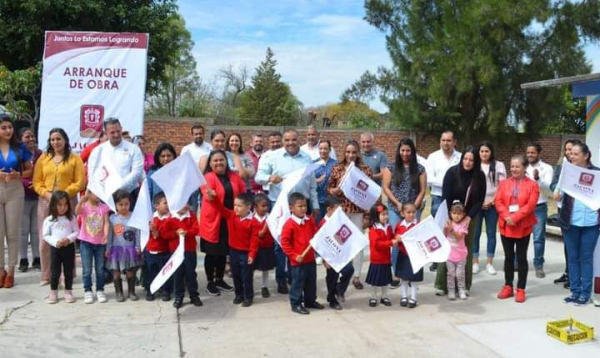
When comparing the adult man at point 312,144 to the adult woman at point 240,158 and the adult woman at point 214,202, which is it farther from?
the adult woman at point 214,202

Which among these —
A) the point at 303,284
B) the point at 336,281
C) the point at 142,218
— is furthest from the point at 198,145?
the point at 336,281

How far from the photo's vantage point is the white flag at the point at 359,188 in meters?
5.77

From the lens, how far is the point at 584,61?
2111 cm

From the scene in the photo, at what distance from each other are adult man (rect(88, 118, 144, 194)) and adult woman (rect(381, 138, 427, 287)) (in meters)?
2.83

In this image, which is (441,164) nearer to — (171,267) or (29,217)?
(171,267)

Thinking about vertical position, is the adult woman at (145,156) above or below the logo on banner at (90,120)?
below

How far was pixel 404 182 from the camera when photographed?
19.9ft

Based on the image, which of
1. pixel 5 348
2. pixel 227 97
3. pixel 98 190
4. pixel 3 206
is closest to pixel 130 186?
pixel 98 190

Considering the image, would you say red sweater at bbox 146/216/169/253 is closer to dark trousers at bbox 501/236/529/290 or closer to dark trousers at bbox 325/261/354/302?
dark trousers at bbox 325/261/354/302

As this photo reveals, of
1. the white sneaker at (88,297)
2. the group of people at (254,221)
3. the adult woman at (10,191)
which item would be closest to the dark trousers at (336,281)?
the group of people at (254,221)

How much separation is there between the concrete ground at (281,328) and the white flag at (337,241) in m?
0.56

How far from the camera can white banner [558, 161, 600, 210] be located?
17.8ft

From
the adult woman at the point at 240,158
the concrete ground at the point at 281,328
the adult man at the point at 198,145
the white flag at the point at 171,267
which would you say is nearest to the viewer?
the concrete ground at the point at 281,328

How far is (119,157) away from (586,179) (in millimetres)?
4976
